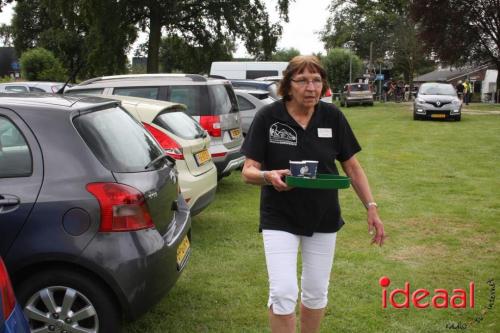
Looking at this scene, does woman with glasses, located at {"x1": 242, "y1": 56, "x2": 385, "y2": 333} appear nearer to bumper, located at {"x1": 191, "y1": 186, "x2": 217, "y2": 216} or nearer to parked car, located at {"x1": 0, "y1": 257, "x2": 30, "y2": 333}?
parked car, located at {"x1": 0, "y1": 257, "x2": 30, "y2": 333}

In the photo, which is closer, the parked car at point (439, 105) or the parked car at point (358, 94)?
the parked car at point (439, 105)

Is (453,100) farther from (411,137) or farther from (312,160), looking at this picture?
(312,160)

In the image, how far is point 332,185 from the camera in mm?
2963

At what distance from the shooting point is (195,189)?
6168 mm

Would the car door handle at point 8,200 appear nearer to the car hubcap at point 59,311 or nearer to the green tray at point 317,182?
the car hubcap at point 59,311

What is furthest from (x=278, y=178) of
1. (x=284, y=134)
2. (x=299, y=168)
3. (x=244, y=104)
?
(x=244, y=104)

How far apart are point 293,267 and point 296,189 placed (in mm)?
429

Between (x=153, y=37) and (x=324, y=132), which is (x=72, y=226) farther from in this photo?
(x=153, y=37)

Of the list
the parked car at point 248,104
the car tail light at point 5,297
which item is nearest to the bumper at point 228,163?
the parked car at point 248,104

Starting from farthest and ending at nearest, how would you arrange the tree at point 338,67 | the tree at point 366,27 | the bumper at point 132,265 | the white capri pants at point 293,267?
the tree at point 366,27 < the tree at point 338,67 < the bumper at point 132,265 < the white capri pants at point 293,267

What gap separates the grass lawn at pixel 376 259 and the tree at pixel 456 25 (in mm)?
25975

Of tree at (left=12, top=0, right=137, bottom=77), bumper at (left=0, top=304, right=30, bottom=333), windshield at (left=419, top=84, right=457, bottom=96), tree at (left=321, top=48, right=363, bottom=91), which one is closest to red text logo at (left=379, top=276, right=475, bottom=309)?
bumper at (left=0, top=304, right=30, bottom=333)

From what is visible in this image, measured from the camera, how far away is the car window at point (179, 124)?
625cm

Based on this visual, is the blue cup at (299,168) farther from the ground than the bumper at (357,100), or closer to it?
farther from the ground
